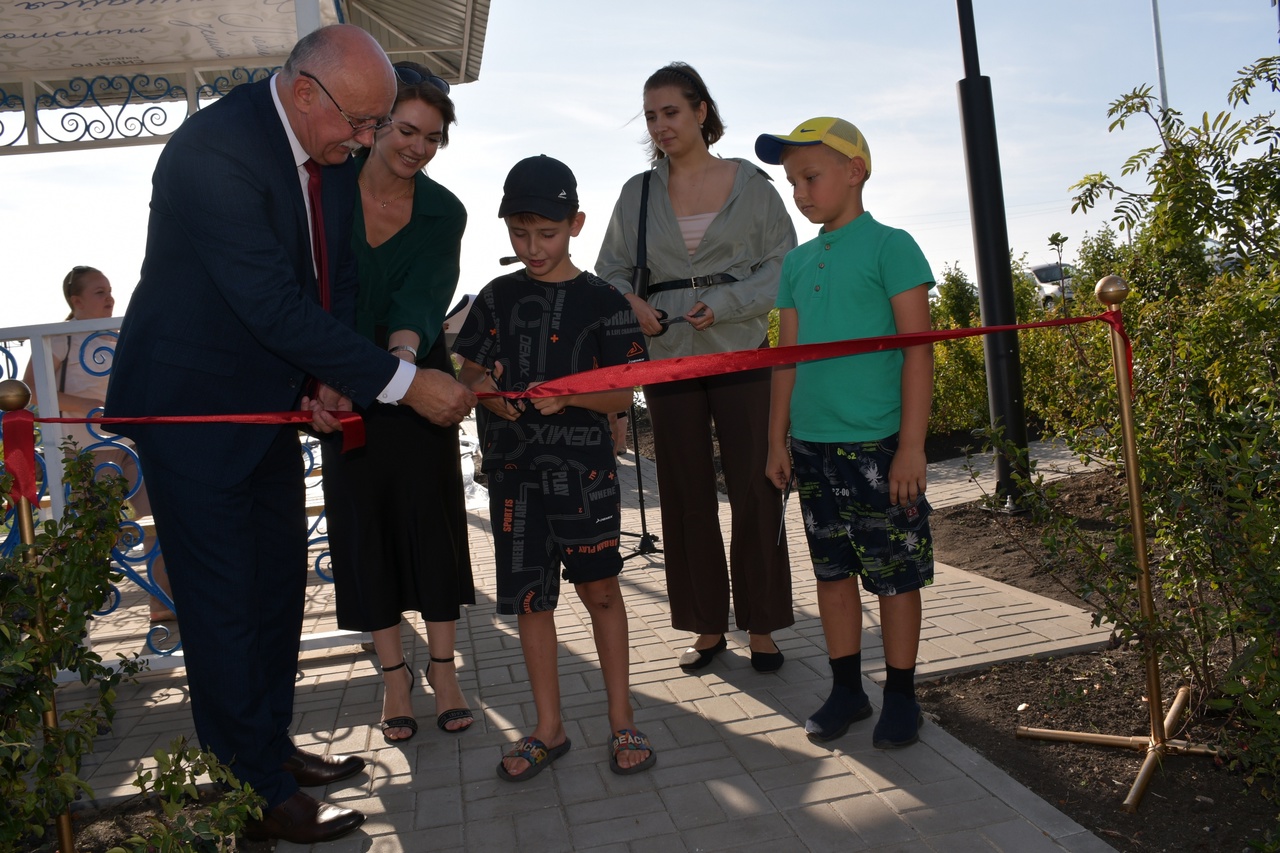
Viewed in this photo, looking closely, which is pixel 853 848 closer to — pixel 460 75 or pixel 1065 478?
pixel 1065 478

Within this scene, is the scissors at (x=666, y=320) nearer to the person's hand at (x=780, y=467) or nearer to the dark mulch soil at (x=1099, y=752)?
the person's hand at (x=780, y=467)

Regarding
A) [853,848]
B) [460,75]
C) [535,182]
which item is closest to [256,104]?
[535,182]

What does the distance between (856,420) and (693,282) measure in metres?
1.10

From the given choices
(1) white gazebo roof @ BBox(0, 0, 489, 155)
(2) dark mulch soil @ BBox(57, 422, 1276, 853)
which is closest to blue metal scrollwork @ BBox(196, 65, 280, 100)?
(1) white gazebo roof @ BBox(0, 0, 489, 155)

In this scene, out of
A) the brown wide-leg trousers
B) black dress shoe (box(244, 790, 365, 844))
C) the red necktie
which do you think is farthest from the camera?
the brown wide-leg trousers

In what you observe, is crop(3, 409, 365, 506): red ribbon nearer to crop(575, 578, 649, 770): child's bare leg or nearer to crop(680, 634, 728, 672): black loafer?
crop(575, 578, 649, 770): child's bare leg

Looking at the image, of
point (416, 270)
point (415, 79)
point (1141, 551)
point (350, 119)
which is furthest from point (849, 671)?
point (415, 79)

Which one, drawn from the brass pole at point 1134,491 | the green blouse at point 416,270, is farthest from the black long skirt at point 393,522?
the brass pole at point 1134,491

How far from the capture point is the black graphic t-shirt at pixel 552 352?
329 cm

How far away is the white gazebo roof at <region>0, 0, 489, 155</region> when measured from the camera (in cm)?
550

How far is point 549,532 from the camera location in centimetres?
332

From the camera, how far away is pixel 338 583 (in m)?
3.83

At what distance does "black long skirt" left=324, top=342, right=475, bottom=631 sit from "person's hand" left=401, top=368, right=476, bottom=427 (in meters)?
0.69

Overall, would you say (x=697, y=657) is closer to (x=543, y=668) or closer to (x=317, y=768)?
(x=543, y=668)
